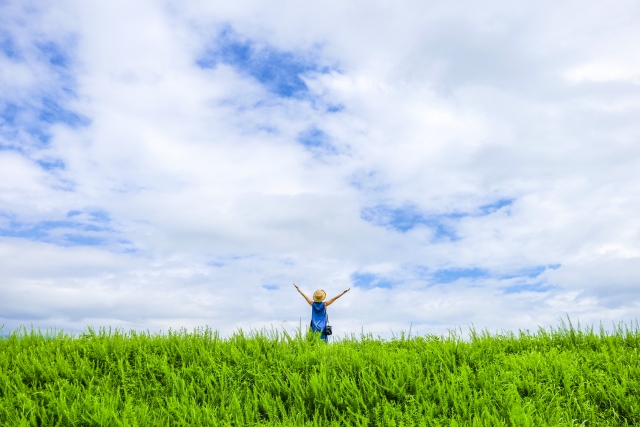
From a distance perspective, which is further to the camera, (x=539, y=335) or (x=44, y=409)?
(x=539, y=335)

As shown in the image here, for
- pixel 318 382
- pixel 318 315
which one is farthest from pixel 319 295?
pixel 318 382

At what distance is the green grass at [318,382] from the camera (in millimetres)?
8062

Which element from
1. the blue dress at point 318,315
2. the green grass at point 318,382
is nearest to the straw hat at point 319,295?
the blue dress at point 318,315

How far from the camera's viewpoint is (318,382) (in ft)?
28.7

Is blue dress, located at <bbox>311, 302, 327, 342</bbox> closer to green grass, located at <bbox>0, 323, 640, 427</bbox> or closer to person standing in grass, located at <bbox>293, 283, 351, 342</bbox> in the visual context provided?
person standing in grass, located at <bbox>293, 283, 351, 342</bbox>

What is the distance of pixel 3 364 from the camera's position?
1102cm

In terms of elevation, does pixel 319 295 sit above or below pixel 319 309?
above

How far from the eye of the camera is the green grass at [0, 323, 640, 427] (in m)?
8.06

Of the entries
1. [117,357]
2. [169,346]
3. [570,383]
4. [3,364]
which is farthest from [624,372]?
[3,364]

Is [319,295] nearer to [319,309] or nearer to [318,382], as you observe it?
[319,309]

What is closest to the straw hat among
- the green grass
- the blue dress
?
the blue dress

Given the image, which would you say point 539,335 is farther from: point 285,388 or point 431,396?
point 285,388

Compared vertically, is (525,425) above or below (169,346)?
below

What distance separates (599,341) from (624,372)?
2.34 m
